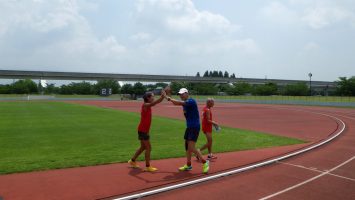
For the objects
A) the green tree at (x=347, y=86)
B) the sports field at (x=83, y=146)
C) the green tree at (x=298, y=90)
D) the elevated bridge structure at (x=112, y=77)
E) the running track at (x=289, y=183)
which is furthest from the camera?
the elevated bridge structure at (x=112, y=77)

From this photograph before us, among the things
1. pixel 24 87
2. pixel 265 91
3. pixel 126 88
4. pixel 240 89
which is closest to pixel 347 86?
pixel 265 91

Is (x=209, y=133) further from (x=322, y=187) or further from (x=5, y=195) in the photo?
(x=5, y=195)

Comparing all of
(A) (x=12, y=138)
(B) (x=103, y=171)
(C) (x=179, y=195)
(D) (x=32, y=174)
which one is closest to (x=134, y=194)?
(C) (x=179, y=195)

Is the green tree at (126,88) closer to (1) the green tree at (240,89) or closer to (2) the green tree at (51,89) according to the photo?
(2) the green tree at (51,89)

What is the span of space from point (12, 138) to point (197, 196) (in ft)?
33.0

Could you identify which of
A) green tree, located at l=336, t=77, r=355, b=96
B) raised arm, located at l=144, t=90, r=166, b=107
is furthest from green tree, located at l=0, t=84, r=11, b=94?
raised arm, located at l=144, t=90, r=166, b=107

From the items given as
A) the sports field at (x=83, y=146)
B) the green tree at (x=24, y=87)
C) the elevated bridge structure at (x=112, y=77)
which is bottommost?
the sports field at (x=83, y=146)

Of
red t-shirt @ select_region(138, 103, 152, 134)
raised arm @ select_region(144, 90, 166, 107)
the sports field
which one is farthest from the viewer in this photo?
the sports field

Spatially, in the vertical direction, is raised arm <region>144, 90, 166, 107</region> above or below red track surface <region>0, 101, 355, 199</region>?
above

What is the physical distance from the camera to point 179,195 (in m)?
6.85

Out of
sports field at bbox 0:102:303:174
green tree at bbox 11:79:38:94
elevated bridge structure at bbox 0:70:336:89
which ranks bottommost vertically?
sports field at bbox 0:102:303:174

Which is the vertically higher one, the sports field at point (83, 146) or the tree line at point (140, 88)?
the tree line at point (140, 88)

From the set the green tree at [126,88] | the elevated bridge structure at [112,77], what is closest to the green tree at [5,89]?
the elevated bridge structure at [112,77]

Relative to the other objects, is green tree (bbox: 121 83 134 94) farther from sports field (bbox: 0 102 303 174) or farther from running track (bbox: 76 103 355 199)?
running track (bbox: 76 103 355 199)
